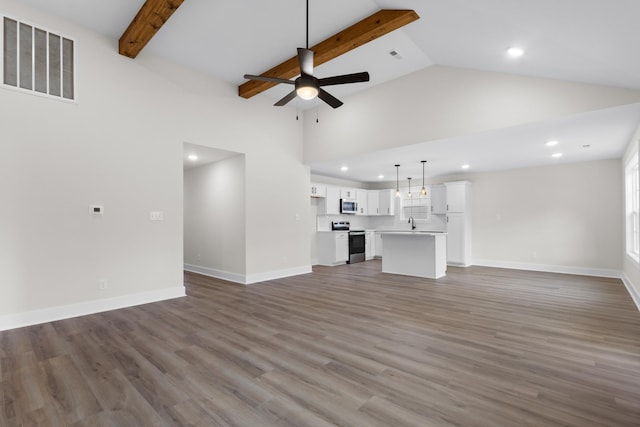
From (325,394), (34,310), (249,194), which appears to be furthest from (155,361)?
(249,194)

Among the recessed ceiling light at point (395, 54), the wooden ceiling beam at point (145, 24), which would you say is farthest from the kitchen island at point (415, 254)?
the wooden ceiling beam at point (145, 24)

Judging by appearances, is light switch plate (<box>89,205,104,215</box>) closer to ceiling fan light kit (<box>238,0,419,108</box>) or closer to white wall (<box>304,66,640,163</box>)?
ceiling fan light kit (<box>238,0,419,108</box>)

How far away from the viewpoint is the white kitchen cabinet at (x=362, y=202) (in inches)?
371

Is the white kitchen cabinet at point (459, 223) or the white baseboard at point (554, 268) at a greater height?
the white kitchen cabinet at point (459, 223)

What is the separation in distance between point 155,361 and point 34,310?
2.15 meters

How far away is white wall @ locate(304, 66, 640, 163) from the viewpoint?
150 inches

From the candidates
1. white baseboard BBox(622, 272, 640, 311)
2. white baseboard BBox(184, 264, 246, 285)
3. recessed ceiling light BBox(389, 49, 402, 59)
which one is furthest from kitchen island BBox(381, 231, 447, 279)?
recessed ceiling light BBox(389, 49, 402, 59)

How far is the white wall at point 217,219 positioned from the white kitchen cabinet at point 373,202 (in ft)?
16.5

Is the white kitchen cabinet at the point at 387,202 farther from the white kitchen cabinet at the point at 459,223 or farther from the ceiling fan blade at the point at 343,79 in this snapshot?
the ceiling fan blade at the point at 343,79

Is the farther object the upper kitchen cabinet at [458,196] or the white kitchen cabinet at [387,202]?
the white kitchen cabinet at [387,202]

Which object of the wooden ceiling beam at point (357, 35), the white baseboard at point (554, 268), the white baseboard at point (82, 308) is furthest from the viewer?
the white baseboard at point (554, 268)

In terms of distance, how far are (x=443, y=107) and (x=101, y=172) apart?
4.96 metres

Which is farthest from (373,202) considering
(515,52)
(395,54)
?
(515,52)

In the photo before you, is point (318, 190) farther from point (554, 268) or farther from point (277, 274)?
point (554, 268)
